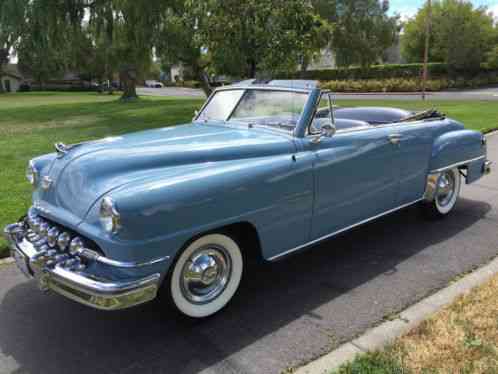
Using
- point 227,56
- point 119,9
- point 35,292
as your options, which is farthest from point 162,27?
point 35,292

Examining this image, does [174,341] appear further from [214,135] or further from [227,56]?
[227,56]

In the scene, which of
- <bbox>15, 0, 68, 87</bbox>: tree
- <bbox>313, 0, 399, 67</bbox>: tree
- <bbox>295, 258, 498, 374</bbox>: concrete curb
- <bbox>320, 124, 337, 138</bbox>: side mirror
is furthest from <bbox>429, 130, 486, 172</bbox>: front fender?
<bbox>313, 0, 399, 67</bbox>: tree

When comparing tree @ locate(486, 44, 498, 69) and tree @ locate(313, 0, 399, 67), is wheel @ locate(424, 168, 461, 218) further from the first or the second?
tree @ locate(313, 0, 399, 67)

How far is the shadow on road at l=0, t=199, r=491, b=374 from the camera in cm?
274

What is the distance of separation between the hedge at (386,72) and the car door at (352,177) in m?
33.3

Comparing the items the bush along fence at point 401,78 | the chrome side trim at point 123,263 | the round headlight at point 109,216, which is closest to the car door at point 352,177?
the chrome side trim at point 123,263

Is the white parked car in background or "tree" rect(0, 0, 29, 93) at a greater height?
"tree" rect(0, 0, 29, 93)

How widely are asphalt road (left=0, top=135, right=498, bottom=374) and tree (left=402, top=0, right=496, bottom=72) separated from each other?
3860 cm

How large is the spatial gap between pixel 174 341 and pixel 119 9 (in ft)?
Answer: 54.0

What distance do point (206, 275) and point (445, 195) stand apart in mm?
3425

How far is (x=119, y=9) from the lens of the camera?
55.5 feet

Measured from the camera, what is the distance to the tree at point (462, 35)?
37947mm

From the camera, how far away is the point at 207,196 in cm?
283

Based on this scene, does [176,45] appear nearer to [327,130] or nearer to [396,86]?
[327,130]
